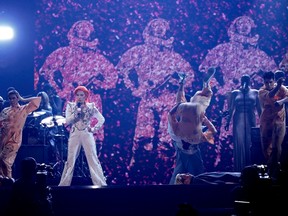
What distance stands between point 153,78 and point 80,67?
169 centimetres

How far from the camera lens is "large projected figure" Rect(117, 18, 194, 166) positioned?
11.1 meters

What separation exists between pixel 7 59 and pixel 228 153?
17.5 ft

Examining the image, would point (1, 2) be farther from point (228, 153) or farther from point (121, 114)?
point (228, 153)

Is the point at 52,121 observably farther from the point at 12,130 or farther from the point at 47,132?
the point at 12,130

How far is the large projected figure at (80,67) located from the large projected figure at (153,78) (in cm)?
43

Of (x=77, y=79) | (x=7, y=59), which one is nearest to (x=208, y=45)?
(x=77, y=79)

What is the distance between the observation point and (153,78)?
11266 millimetres

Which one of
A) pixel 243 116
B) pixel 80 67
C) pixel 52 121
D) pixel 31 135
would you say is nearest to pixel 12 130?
pixel 31 135

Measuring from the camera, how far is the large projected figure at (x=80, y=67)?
11.1 meters

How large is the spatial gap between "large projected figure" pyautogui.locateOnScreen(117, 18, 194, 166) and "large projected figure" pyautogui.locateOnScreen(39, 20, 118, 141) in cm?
43

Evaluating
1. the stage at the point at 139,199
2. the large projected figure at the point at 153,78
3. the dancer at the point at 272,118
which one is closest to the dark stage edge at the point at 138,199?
the stage at the point at 139,199

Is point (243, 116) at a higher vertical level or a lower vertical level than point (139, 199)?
higher

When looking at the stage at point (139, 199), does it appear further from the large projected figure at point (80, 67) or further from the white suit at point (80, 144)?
the large projected figure at point (80, 67)

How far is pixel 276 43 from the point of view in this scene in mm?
11312
